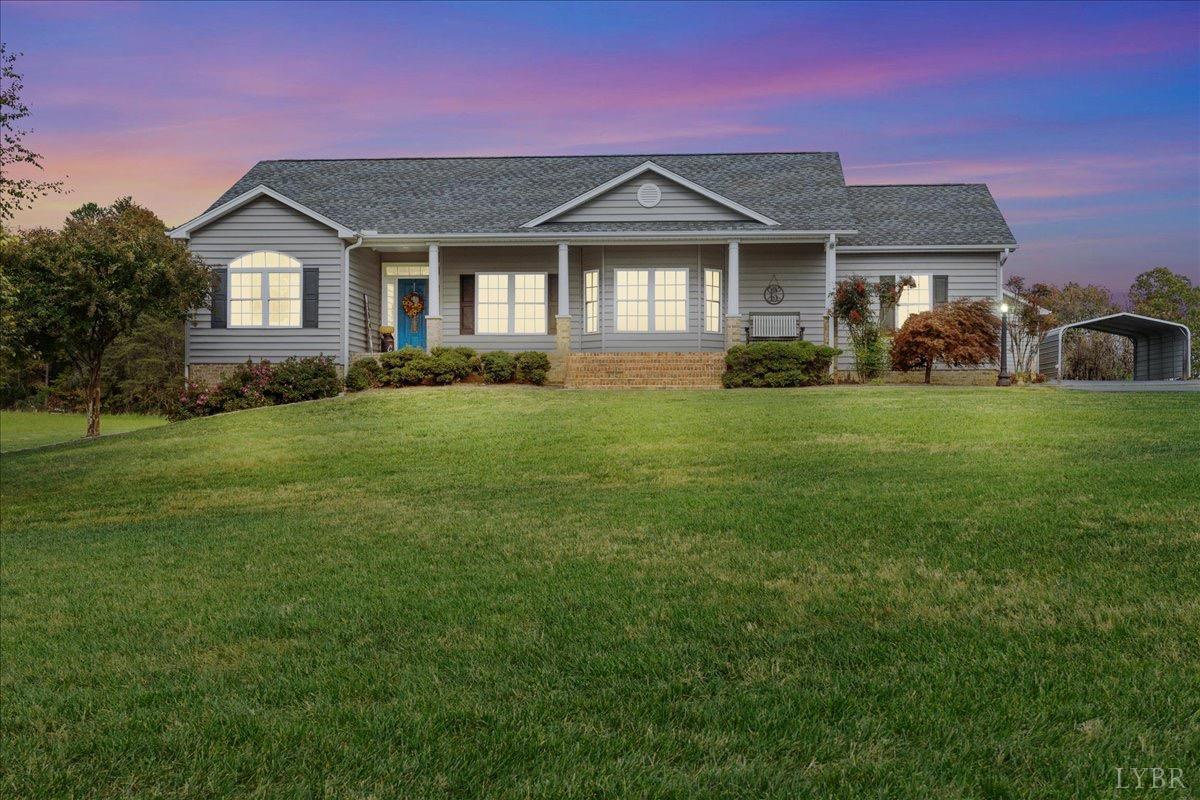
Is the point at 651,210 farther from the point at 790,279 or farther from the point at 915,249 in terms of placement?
the point at 915,249

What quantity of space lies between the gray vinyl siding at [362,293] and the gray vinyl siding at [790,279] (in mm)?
9811

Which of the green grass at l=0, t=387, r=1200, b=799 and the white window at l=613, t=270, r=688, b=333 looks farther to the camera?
the white window at l=613, t=270, r=688, b=333

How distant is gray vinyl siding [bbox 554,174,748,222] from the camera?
79.9 ft

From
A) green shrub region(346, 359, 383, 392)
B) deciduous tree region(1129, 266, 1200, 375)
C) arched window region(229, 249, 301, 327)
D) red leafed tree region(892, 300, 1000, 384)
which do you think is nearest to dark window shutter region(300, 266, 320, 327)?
arched window region(229, 249, 301, 327)

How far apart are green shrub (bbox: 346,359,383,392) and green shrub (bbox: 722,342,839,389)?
319 inches

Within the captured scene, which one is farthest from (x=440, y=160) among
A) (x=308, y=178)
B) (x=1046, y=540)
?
(x=1046, y=540)

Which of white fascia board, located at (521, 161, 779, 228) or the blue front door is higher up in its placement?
white fascia board, located at (521, 161, 779, 228)

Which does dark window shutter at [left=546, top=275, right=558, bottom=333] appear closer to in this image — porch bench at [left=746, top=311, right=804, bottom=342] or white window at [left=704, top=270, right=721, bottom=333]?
white window at [left=704, top=270, right=721, bottom=333]

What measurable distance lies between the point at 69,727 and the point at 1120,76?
76.2ft

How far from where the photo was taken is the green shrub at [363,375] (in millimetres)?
22047

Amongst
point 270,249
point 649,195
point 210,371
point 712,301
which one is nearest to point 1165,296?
point 712,301

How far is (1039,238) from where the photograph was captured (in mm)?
31688

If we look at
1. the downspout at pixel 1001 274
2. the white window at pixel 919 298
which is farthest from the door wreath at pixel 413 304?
the downspout at pixel 1001 274

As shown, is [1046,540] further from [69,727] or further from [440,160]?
[440,160]
